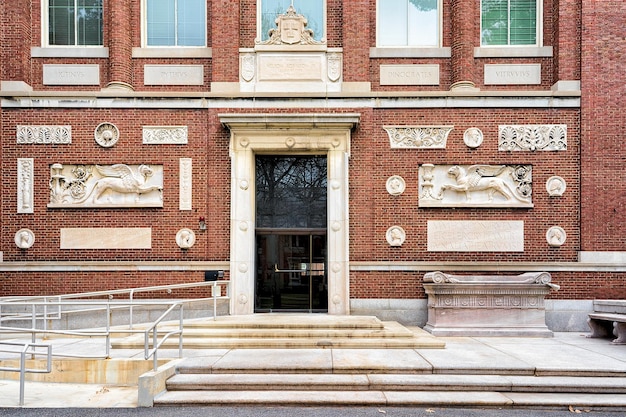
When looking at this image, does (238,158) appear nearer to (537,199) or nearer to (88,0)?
(88,0)

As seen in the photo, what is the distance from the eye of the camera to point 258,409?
6.77m

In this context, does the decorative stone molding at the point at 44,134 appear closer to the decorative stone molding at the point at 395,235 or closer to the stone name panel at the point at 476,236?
the decorative stone molding at the point at 395,235

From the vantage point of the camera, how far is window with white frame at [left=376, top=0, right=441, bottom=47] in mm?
12930

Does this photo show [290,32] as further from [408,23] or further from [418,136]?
[418,136]

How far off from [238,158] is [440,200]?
523cm

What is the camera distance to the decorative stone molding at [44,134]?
12273 mm

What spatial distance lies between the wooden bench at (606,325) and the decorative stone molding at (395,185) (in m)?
5.21

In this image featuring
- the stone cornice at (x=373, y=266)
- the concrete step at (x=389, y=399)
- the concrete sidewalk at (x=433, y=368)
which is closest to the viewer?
the concrete step at (x=389, y=399)

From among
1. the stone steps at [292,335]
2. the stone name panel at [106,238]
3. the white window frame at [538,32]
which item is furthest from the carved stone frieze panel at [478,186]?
the stone name panel at [106,238]

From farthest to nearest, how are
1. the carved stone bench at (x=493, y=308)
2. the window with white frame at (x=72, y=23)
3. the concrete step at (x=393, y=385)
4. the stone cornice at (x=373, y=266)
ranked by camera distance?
the window with white frame at (x=72, y=23) → the stone cornice at (x=373, y=266) → the carved stone bench at (x=493, y=308) → the concrete step at (x=393, y=385)

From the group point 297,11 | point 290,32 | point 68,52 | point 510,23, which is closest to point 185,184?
point 68,52

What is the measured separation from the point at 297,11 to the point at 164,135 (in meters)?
4.81

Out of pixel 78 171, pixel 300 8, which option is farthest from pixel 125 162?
pixel 300 8

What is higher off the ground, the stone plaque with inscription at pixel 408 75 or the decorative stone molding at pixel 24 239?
the stone plaque with inscription at pixel 408 75
